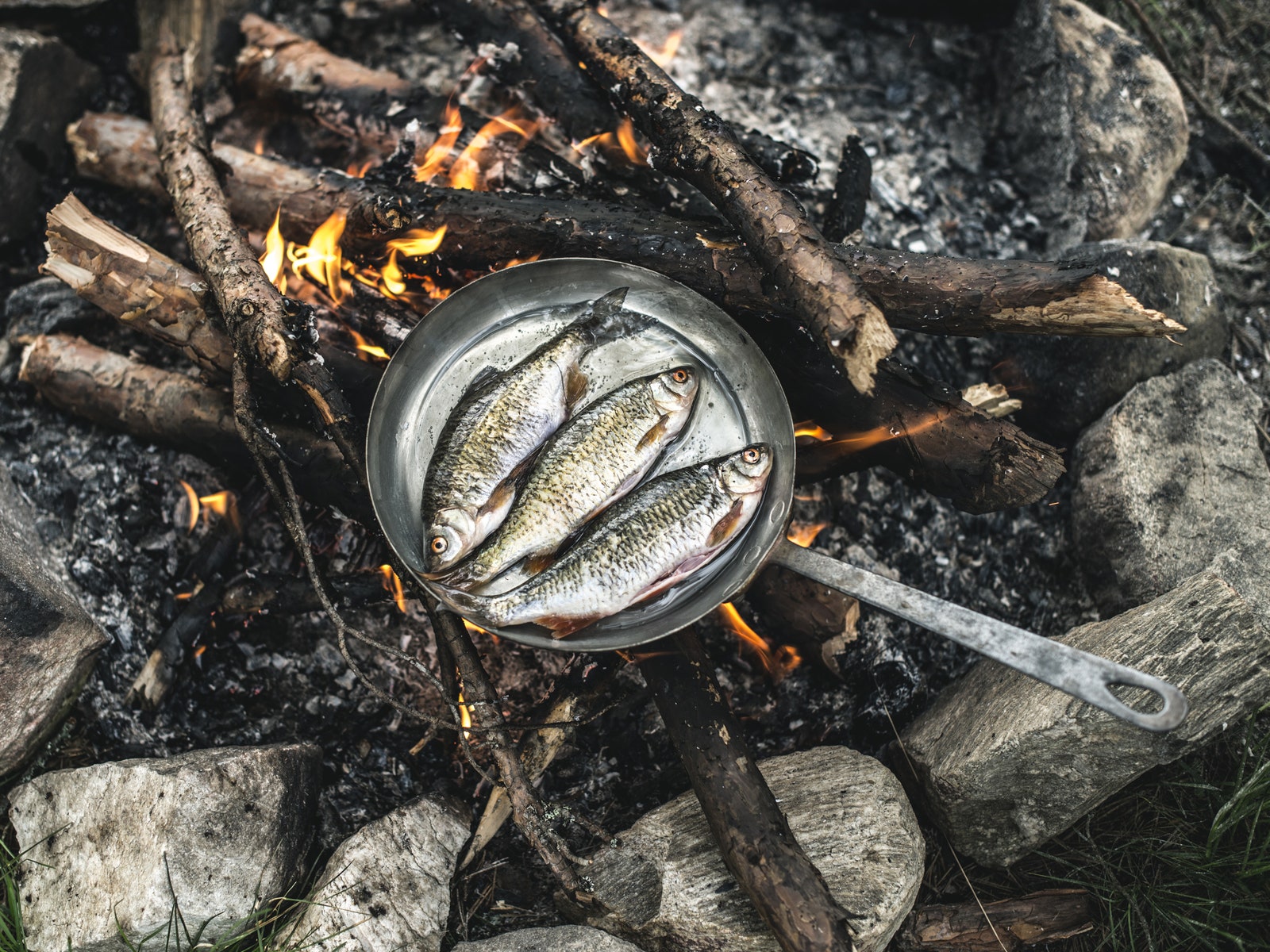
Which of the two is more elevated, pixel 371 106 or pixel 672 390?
pixel 371 106

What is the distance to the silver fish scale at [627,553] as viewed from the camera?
2752 mm

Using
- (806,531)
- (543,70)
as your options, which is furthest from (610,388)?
(543,70)

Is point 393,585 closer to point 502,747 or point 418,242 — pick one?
point 502,747

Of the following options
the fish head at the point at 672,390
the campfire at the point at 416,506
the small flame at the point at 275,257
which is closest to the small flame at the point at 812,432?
the campfire at the point at 416,506

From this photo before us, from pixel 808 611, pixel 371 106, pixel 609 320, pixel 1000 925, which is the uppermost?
pixel 371 106

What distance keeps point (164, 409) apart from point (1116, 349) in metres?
4.62

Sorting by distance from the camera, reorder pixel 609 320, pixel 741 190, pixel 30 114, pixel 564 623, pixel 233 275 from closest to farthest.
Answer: pixel 564 623 → pixel 741 190 → pixel 233 275 → pixel 609 320 → pixel 30 114

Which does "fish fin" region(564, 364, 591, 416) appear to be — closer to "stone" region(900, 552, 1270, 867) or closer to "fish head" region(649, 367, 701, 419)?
"fish head" region(649, 367, 701, 419)

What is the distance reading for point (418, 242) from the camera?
348cm

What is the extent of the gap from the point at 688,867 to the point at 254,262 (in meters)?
2.97

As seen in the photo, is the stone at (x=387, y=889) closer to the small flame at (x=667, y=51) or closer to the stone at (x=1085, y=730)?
the stone at (x=1085, y=730)

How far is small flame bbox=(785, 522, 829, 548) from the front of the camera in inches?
148

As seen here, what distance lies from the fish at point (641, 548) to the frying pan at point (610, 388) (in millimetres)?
91

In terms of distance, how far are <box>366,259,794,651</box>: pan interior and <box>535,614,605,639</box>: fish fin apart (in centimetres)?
17
